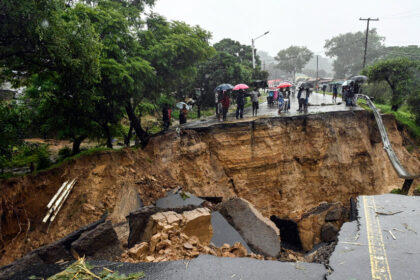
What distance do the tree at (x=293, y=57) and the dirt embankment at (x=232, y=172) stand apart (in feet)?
186

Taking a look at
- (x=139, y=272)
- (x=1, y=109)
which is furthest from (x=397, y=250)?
(x=1, y=109)

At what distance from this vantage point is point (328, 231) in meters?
11.7

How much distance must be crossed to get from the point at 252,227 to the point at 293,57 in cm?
6950

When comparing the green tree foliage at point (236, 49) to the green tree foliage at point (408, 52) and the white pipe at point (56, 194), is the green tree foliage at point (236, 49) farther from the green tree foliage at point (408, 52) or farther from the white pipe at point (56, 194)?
the green tree foliage at point (408, 52)

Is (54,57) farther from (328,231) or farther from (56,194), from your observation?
(328,231)

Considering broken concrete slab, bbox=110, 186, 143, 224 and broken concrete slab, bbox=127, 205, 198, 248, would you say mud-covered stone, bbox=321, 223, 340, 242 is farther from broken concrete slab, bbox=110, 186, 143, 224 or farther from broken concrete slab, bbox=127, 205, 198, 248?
broken concrete slab, bbox=127, 205, 198, 248

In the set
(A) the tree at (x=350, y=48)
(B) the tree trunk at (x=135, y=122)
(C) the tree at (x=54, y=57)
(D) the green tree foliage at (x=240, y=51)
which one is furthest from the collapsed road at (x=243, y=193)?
(A) the tree at (x=350, y=48)

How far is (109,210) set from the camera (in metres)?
8.08

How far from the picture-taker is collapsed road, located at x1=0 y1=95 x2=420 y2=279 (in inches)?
184

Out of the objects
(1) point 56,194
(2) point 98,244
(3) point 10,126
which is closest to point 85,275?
(2) point 98,244

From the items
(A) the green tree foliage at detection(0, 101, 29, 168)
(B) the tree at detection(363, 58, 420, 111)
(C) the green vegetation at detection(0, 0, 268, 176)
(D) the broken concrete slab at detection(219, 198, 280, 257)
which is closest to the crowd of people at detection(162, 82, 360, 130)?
(C) the green vegetation at detection(0, 0, 268, 176)

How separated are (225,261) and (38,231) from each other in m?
6.02

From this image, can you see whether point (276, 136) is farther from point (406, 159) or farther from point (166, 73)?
point (406, 159)

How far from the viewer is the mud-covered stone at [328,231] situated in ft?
38.0
